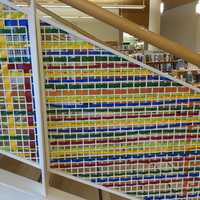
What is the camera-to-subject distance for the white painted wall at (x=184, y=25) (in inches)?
324

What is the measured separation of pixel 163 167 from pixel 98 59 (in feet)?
1.83

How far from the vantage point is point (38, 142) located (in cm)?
99

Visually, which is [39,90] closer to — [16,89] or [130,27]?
[16,89]

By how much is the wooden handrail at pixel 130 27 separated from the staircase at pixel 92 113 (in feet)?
0.04

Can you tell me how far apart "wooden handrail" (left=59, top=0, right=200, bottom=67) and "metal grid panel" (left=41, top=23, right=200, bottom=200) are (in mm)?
109

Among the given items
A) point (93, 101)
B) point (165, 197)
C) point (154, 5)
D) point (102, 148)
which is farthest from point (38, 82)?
point (154, 5)

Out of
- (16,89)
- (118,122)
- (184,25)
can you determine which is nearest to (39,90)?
(16,89)

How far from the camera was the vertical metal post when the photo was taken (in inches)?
35.1

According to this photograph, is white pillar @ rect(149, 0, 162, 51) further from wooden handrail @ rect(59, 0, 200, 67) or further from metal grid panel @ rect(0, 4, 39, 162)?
metal grid panel @ rect(0, 4, 39, 162)

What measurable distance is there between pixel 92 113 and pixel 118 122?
0.38 feet

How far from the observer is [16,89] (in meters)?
0.96

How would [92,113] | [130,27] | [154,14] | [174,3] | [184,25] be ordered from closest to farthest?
[130,27] < [92,113] < [154,14] < [184,25] < [174,3]

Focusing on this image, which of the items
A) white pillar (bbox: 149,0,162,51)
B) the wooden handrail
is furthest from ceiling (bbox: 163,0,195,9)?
the wooden handrail

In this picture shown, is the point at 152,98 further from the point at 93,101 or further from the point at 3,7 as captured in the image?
the point at 3,7
